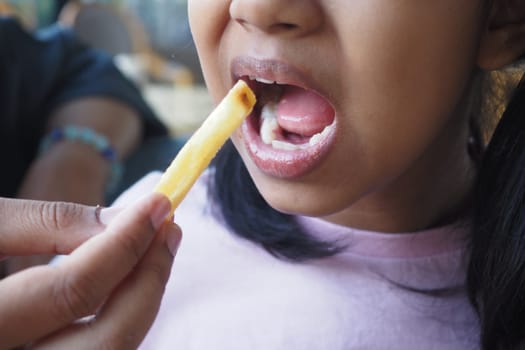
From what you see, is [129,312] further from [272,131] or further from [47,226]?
[272,131]

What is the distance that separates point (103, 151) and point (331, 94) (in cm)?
94

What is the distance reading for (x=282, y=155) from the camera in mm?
672

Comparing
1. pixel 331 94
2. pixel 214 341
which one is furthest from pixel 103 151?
pixel 331 94

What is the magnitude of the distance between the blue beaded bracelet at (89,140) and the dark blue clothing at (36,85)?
6cm

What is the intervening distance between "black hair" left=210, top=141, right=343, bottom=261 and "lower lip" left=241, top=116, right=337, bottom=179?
0.15m

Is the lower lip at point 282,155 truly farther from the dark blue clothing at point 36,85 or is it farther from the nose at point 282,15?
the dark blue clothing at point 36,85

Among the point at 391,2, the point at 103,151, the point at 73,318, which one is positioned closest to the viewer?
the point at 73,318

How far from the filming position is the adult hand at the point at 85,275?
488 mm

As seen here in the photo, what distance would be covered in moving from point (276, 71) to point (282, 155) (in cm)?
9

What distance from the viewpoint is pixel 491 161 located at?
75 centimetres

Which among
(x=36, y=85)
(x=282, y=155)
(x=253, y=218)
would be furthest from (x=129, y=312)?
(x=36, y=85)

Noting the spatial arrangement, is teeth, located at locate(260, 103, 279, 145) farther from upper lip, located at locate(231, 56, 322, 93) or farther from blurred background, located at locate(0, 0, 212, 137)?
blurred background, located at locate(0, 0, 212, 137)

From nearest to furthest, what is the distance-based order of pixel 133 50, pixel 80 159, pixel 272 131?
pixel 272 131 < pixel 80 159 < pixel 133 50

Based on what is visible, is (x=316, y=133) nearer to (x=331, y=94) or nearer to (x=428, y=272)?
(x=331, y=94)
